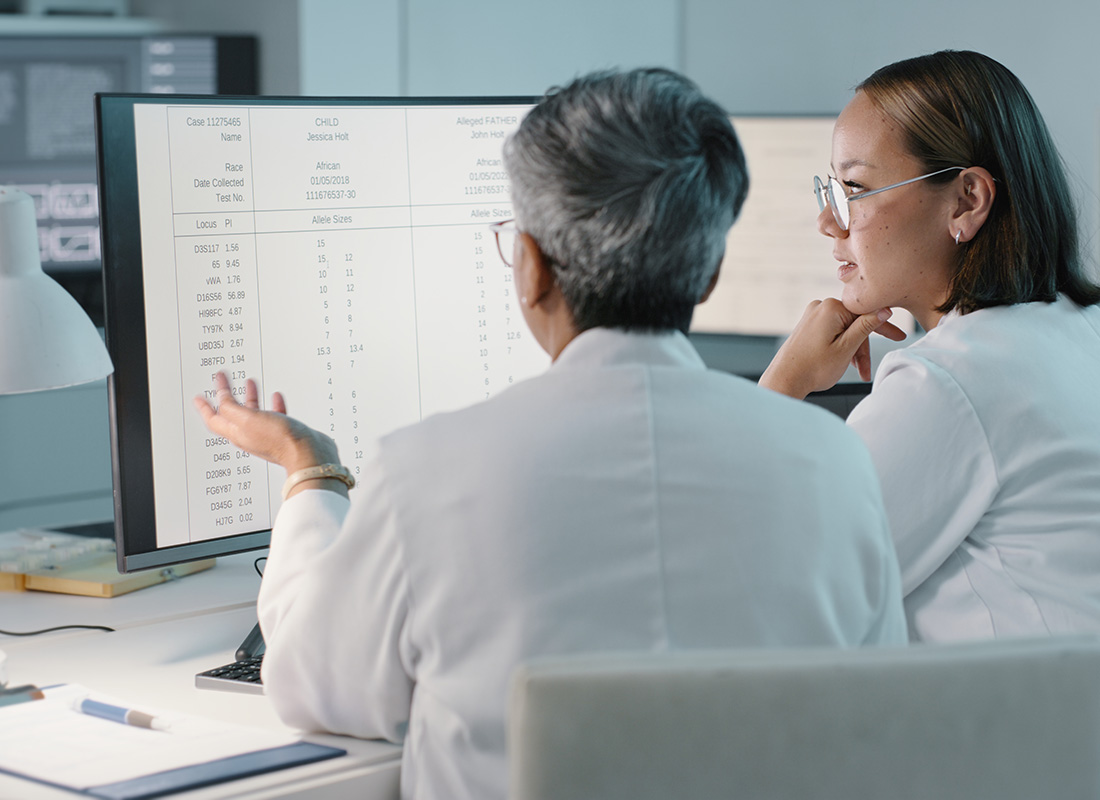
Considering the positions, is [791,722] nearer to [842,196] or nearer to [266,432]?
[266,432]

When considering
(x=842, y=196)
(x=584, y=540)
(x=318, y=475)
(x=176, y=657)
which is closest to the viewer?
(x=584, y=540)

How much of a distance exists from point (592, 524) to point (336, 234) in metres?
0.63

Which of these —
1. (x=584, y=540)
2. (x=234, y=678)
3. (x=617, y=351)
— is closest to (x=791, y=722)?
(x=584, y=540)

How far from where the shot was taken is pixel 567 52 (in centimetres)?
383

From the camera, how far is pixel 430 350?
1431 mm

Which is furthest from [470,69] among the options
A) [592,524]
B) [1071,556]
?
[592,524]

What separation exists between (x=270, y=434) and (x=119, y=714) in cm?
29

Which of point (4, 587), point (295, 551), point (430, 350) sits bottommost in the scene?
point (4, 587)

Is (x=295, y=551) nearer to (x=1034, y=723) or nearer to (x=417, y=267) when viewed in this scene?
(x=417, y=267)

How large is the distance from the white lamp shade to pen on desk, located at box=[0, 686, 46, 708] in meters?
0.29

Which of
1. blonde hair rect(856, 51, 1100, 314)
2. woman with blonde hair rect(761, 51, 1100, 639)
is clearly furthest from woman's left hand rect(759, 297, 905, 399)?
blonde hair rect(856, 51, 1100, 314)

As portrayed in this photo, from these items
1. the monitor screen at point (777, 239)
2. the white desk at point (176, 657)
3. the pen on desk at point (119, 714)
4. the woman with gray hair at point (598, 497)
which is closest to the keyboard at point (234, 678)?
the white desk at point (176, 657)

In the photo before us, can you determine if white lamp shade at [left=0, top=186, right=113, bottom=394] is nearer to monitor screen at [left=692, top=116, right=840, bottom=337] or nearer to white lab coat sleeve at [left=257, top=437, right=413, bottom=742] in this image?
white lab coat sleeve at [left=257, top=437, right=413, bottom=742]

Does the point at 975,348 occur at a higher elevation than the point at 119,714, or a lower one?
higher
